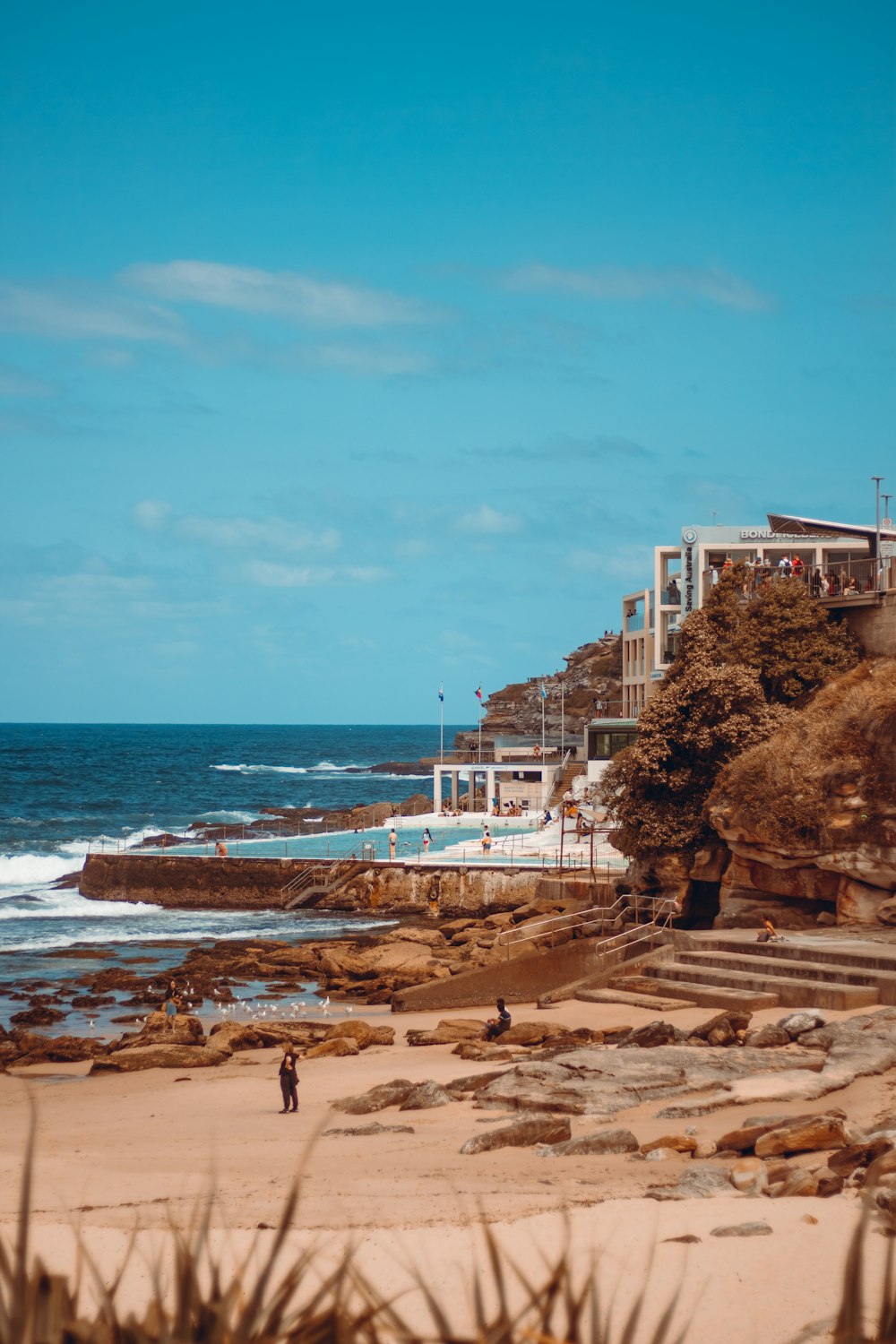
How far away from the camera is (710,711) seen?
36.9 meters

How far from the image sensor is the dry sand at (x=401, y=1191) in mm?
10289

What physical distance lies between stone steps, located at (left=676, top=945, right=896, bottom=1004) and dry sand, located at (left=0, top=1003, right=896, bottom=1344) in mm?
1129

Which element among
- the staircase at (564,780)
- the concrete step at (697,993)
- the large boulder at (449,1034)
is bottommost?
the large boulder at (449,1034)

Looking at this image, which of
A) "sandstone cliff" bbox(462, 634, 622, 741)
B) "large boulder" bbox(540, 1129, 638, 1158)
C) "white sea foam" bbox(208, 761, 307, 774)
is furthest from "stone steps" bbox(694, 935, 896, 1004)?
"white sea foam" bbox(208, 761, 307, 774)

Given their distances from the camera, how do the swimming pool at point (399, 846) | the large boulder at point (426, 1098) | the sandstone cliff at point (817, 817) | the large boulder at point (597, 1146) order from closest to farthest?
the large boulder at point (597, 1146) → the large boulder at point (426, 1098) → the sandstone cliff at point (817, 817) → the swimming pool at point (399, 846)

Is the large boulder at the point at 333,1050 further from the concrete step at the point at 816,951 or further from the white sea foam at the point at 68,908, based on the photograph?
the white sea foam at the point at 68,908

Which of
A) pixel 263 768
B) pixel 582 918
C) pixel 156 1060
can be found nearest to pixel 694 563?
pixel 582 918

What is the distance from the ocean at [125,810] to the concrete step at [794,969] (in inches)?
644

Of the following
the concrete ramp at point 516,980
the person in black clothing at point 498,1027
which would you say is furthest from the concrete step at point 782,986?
the person in black clothing at point 498,1027

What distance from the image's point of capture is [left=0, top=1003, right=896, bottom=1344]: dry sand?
10.3 m

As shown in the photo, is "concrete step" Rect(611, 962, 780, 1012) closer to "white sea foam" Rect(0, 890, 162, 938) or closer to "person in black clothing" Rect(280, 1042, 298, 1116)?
"person in black clothing" Rect(280, 1042, 298, 1116)

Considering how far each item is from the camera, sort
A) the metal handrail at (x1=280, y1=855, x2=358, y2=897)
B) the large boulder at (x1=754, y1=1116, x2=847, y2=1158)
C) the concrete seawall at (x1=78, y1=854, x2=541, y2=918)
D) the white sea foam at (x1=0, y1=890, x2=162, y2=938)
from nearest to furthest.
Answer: the large boulder at (x1=754, y1=1116, x2=847, y2=1158)
the concrete seawall at (x1=78, y1=854, x2=541, y2=918)
the white sea foam at (x1=0, y1=890, x2=162, y2=938)
the metal handrail at (x1=280, y1=855, x2=358, y2=897)

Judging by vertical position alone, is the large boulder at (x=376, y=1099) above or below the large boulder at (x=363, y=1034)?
above

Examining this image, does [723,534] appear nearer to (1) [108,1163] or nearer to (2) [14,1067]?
(2) [14,1067]
